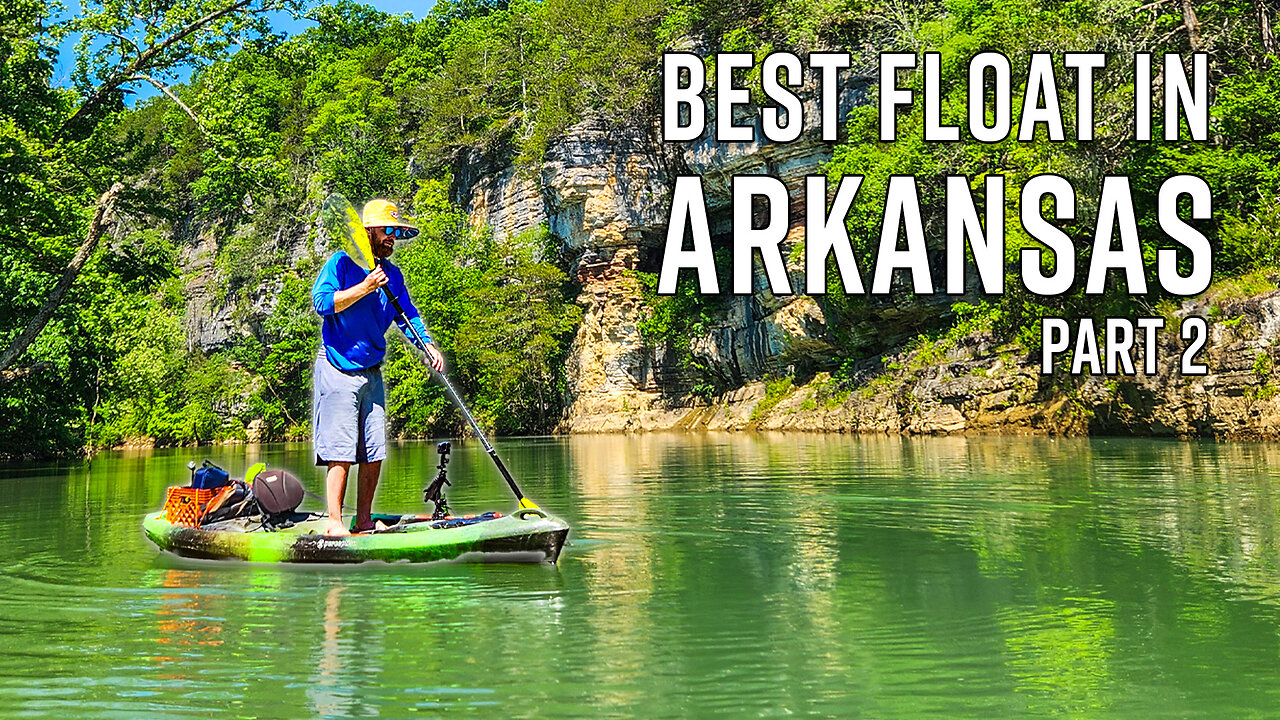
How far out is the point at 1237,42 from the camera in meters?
24.2

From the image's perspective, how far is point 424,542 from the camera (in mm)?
6605

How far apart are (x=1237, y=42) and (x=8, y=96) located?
2565 centimetres

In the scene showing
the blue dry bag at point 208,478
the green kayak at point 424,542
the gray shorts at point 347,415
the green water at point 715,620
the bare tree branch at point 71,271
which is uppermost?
the bare tree branch at point 71,271

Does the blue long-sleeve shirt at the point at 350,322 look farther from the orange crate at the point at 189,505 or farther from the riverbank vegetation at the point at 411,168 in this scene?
the riverbank vegetation at the point at 411,168

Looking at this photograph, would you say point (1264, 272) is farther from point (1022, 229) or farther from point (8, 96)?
point (8, 96)

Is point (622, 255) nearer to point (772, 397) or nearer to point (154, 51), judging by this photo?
point (772, 397)

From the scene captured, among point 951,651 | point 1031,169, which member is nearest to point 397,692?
point 951,651

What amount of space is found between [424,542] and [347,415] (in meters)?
1.01

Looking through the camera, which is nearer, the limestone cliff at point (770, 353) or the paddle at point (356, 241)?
the paddle at point (356, 241)

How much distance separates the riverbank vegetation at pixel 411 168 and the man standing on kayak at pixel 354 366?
42.6 feet

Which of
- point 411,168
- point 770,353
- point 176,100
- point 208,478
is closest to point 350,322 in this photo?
point 208,478

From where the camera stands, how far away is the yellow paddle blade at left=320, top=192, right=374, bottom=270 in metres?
7.02

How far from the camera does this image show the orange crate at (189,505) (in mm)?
7793

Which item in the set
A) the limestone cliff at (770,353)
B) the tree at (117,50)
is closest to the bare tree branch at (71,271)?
the tree at (117,50)
